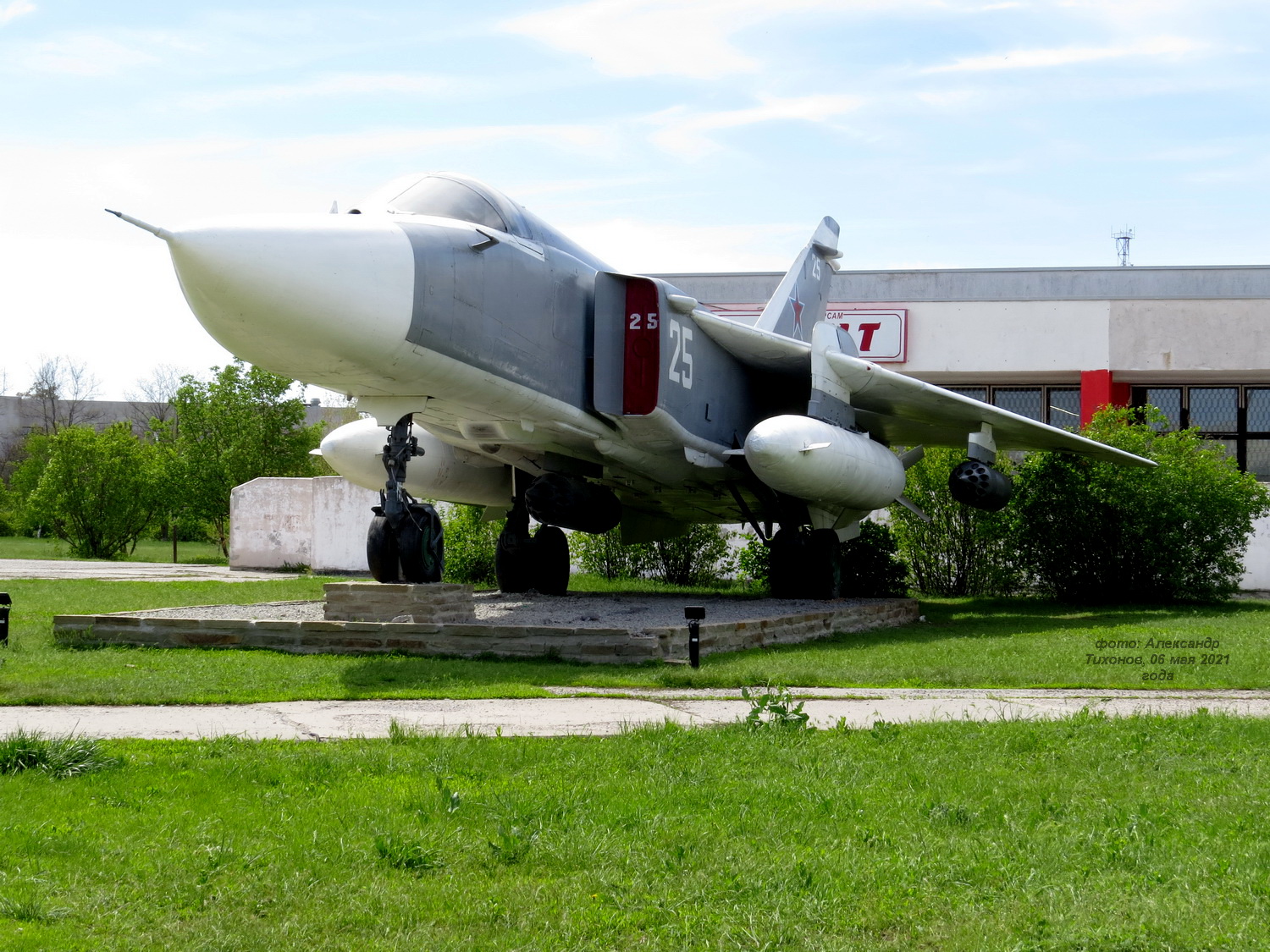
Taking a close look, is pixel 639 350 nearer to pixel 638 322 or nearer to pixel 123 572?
pixel 638 322

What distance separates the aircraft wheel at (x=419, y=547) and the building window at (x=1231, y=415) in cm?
2389

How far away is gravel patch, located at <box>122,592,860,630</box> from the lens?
39.1ft

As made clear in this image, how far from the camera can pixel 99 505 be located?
3766cm

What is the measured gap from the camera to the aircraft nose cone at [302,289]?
856 centimetres

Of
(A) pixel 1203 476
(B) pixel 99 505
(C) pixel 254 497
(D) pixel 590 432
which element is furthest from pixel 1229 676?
(B) pixel 99 505

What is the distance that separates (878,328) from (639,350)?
57.6 ft

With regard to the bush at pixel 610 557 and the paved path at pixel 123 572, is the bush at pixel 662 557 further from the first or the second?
the paved path at pixel 123 572

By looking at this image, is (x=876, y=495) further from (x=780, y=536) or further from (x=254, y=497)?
(x=254, y=497)

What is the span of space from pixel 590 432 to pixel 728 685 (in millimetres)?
4679

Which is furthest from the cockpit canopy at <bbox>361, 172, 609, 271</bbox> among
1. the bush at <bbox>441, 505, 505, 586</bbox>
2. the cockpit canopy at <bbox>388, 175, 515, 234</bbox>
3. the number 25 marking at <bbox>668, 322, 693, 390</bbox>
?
the bush at <bbox>441, 505, 505, 586</bbox>

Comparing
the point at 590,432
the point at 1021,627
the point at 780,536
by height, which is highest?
the point at 590,432

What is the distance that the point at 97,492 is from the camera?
37.6 m

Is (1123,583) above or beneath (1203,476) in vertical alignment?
beneath

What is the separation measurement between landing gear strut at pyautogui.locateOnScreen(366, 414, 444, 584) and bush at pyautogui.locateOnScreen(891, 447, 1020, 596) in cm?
1151
